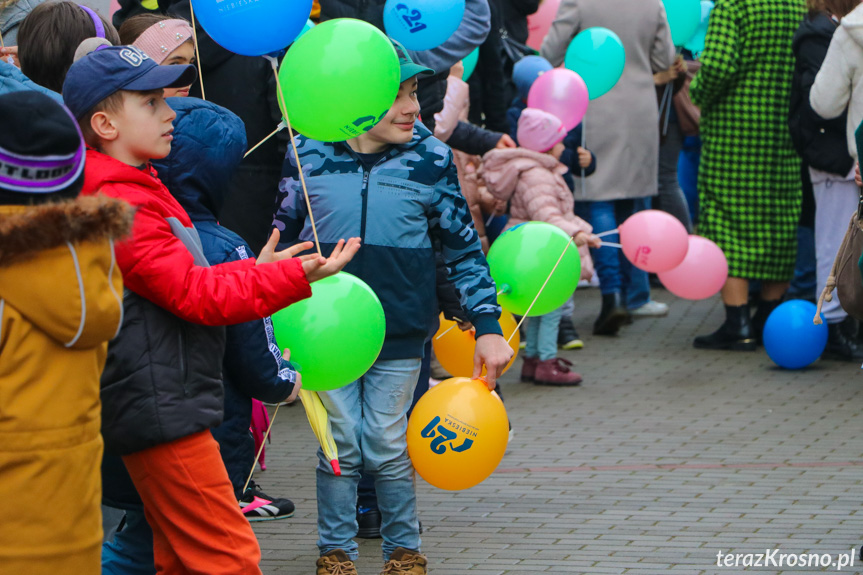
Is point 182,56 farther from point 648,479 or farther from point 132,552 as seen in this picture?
point 648,479

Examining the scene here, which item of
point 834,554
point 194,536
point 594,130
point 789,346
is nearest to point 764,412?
point 789,346

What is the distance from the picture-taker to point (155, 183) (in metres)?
3.13

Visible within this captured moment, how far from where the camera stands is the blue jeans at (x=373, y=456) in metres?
4.16

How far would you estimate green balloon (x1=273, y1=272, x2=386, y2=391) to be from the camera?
371cm

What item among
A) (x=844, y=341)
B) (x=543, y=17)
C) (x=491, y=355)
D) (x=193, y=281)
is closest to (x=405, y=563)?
(x=491, y=355)

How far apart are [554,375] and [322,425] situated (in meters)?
3.45

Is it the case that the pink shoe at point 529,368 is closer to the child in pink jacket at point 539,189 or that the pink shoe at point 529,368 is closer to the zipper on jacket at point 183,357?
the child in pink jacket at point 539,189

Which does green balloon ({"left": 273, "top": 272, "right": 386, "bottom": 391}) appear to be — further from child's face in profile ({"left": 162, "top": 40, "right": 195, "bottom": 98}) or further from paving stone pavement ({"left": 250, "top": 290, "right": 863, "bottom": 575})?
child's face in profile ({"left": 162, "top": 40, "right": 195, "bottom": 98})

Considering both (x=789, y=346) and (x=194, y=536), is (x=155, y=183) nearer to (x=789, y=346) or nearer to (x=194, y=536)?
(x=194, y=536)

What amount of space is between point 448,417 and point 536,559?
0.80 metres

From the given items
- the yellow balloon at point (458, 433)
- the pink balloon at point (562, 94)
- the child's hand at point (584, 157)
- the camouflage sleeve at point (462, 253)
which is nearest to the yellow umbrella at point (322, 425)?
the yellow balloon at point (458, 433)

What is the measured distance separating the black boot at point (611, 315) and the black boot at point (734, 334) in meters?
0.67

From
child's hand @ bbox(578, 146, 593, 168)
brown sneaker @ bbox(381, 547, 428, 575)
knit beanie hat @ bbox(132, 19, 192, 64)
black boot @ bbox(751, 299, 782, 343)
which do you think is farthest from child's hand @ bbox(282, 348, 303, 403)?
black boot @ bbox(751, 299, 782, 343)

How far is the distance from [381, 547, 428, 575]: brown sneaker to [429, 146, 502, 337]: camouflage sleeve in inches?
32.4
